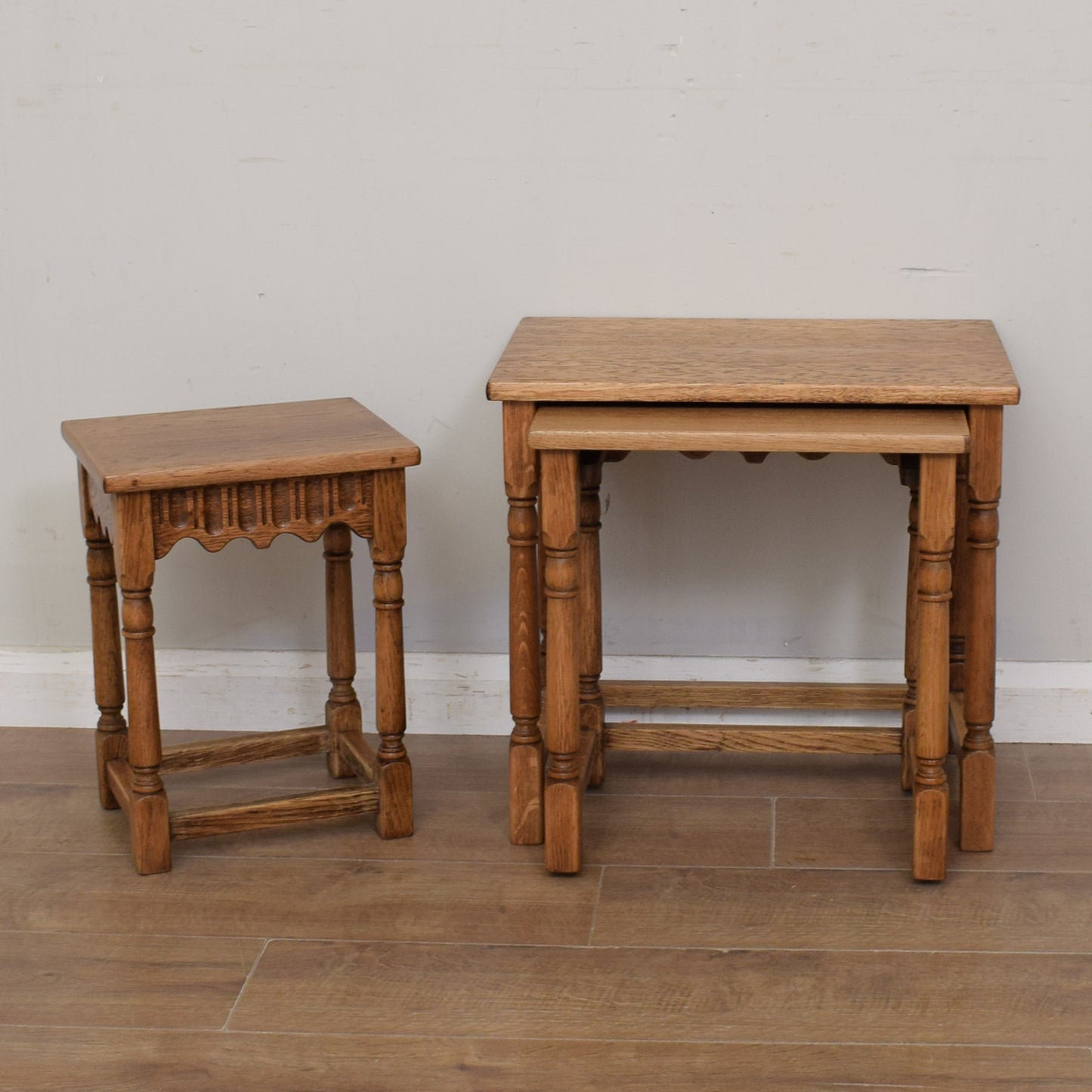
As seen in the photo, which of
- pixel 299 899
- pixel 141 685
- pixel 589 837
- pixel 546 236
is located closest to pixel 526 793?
pixel 589 837

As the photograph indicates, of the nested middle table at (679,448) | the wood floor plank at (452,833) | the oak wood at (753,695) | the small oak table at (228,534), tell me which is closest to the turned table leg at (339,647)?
the small oak table at (228,534)

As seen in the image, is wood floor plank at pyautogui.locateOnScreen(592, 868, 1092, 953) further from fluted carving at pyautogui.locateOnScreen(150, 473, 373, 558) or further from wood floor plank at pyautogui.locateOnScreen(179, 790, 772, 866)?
fluted carving at pyautogui.locateOnScreen(150, 473, 373, 558)

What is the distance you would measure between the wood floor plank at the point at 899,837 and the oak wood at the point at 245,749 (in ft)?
2.54

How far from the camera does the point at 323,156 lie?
2467 mm

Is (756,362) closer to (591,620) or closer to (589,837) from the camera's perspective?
(591,620)

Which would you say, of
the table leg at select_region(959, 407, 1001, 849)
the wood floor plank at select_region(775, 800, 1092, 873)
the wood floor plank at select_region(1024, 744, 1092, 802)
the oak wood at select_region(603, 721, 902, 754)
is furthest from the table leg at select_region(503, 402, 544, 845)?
the wood floor plank at select_region(1024, 744, 1092, 802)

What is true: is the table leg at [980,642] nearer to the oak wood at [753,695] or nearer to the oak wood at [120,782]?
the oak wood at [753,695]

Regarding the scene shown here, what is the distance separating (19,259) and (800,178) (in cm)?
131

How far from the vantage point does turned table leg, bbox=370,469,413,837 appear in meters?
2.14

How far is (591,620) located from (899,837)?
1.91ft

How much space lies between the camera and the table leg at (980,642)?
6.73ft

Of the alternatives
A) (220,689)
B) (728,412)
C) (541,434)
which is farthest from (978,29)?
(220,689)

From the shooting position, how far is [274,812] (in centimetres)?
225

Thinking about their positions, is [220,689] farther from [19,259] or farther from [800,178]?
[800,178]
